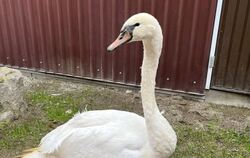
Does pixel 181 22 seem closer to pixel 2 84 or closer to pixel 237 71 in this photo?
pixel 237 71

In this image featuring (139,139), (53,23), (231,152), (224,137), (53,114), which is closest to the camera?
(139,139)

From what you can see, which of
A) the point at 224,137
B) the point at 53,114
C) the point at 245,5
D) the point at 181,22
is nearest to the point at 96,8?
the point at 181,22

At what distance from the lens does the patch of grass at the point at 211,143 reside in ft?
12.3

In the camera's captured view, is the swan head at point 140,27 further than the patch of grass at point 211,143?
No

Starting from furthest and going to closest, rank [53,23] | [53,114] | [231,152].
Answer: [53,23] → [53,114] → [231,152]

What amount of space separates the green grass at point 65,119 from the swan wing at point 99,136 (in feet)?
3.31

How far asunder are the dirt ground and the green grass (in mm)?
27

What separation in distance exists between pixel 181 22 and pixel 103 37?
1202 millimetres

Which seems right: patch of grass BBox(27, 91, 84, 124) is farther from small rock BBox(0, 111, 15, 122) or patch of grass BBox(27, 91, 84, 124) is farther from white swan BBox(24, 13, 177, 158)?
white swan BBox(24, 13, 177, 158)

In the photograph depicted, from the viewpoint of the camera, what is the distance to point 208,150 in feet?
12.5

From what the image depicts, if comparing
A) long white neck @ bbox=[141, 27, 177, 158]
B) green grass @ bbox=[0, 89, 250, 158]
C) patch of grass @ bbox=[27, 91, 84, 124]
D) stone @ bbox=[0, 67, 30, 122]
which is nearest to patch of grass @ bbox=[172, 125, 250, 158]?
green grass @ bbox=[0, 89, 250, 158]

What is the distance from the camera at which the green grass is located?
3799 mm

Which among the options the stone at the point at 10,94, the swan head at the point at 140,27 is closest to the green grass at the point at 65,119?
the stone at the point at 10,94

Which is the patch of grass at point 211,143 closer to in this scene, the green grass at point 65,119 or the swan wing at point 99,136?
the green grass at point 65,119
